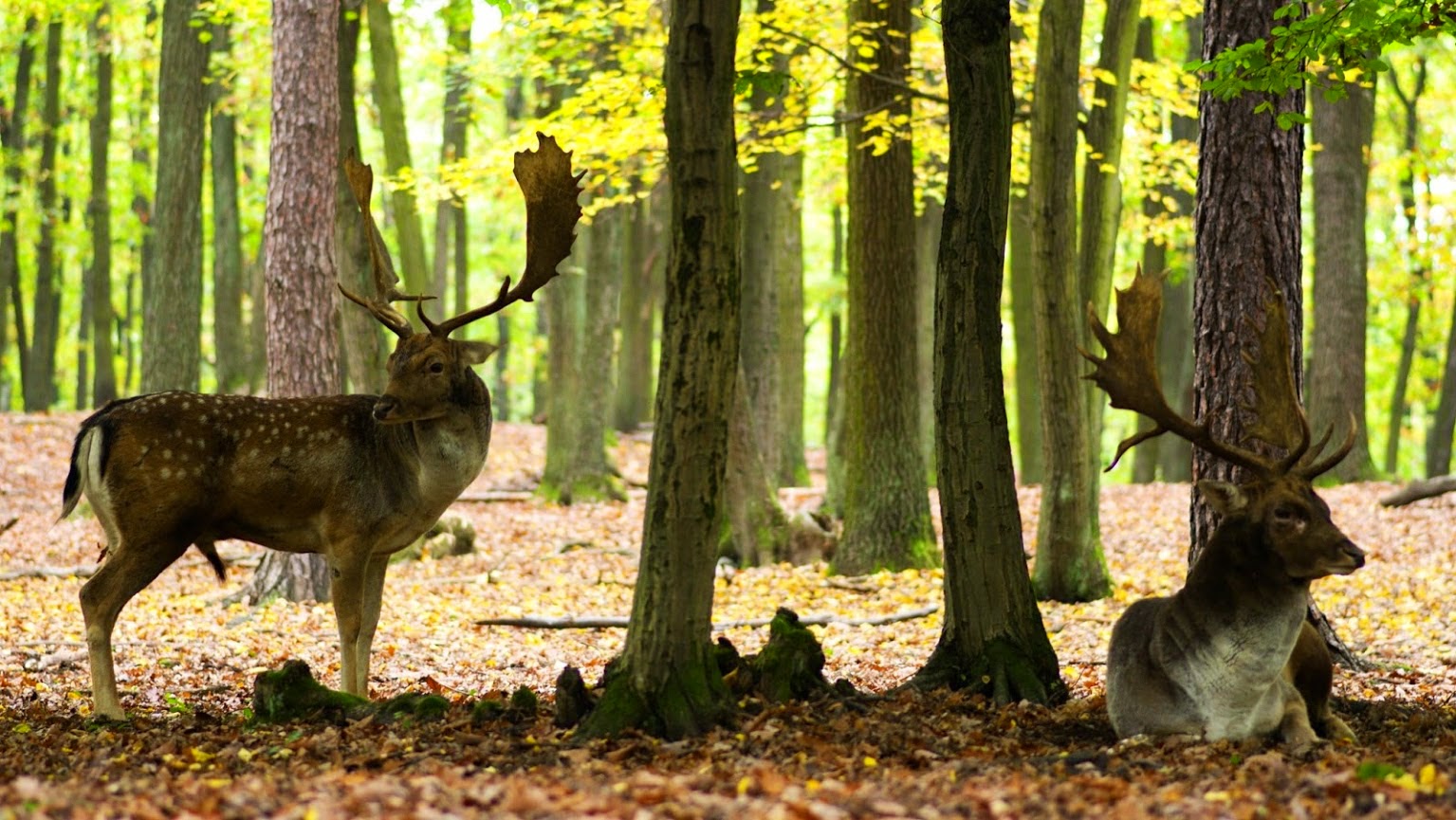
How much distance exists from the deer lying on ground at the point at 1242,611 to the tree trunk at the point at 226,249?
19.2 metres

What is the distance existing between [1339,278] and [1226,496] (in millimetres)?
14675

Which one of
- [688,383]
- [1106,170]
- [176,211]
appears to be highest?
[176,211]

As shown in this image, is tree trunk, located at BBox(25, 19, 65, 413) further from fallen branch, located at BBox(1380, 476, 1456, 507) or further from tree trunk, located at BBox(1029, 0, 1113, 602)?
fallen branch, located at BBox(1380, 476, 1456, 507)

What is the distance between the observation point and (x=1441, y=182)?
3098 centimetres

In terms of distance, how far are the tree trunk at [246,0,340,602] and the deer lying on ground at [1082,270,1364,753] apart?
24.6 feet

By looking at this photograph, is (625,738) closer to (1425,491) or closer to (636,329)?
(1425,491)

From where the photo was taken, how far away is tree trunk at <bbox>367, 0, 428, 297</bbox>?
691 inches

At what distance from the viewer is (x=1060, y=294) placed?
1166 centimetres

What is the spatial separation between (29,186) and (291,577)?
18547 mm

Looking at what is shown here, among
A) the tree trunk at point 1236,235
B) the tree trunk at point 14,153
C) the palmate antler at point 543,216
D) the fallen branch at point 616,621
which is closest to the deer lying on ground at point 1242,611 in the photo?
the tree trunk at point 1236,235

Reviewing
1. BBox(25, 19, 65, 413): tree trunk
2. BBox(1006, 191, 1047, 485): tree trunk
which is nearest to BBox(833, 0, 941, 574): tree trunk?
BBox(1006, 191, 1047, 485): tree trunk

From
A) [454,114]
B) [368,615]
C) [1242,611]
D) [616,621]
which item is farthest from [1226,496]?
[454,114]

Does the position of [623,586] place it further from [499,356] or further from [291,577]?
[499,356]

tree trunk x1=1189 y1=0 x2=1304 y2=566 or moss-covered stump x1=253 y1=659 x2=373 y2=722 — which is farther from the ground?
tree trunk x1=1189 y1=0 x2=1304 y2=566
